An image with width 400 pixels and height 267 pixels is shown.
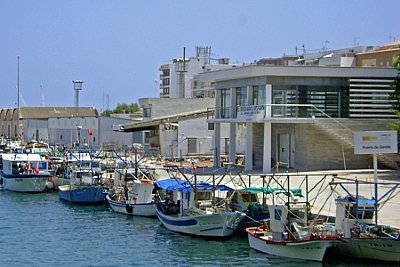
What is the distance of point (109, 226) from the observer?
129 ft

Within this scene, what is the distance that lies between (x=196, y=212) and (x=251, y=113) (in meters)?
16.2

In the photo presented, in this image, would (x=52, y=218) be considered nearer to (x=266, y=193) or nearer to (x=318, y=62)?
(x=266, y=193)

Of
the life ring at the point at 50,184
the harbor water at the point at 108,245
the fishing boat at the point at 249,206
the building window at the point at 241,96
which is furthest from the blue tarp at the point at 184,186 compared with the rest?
the life ring at the point at 50,184

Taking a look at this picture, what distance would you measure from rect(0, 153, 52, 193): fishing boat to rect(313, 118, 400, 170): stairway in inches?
794

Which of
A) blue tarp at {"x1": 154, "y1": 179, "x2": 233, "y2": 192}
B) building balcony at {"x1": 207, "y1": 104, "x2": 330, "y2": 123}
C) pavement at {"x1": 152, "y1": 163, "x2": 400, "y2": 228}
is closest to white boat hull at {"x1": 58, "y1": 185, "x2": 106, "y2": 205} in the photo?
pavement at {"x1": 152, "y1": 163, "x2": 400, "y2": 228}

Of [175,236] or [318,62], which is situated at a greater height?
[318,62]

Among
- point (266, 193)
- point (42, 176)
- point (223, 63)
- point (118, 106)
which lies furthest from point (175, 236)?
point (118, 106)

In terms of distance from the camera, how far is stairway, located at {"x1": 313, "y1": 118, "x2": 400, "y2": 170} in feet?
162

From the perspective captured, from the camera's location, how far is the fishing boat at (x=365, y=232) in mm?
27125

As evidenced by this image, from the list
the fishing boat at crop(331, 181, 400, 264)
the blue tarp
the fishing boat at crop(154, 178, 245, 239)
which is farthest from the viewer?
the blue tarp

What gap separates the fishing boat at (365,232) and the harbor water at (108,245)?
53cm

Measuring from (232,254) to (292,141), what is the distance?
22.1 metres

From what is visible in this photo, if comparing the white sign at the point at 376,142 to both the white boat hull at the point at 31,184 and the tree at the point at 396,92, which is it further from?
the white boat hull at the point at 31,184

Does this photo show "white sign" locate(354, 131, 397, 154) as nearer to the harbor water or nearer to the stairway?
the harbor water
